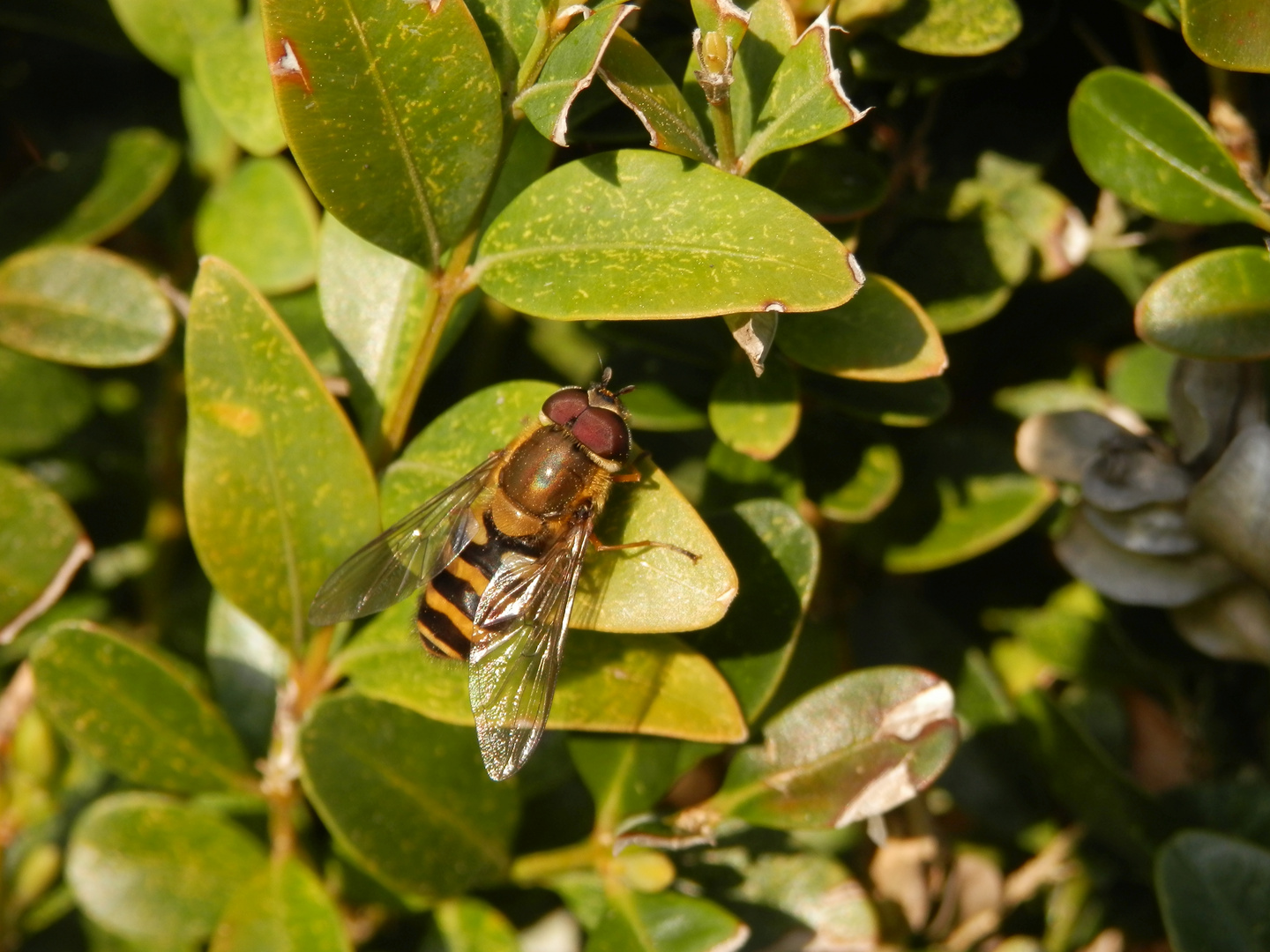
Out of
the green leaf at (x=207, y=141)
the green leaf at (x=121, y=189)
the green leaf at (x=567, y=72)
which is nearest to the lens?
the green leaf at (x=567, y=72)

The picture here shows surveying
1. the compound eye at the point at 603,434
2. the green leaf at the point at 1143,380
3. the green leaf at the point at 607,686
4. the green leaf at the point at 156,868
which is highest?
the compound eye at the point at 603,434

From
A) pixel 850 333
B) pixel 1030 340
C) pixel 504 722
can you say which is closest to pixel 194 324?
pixel 504 722

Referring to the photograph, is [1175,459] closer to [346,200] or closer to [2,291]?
[346,200]

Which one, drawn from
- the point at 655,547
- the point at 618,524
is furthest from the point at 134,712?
the point at 655,547

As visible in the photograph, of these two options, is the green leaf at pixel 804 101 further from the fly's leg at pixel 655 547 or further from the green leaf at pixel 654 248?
the fly's leg at pixel 655 547

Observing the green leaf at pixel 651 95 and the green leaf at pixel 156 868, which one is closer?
the green leaf at pixel 651 95

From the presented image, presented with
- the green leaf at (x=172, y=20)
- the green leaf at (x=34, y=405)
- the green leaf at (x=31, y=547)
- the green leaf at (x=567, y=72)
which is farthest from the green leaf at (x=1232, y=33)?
the green leaf at (x=34, y=405)

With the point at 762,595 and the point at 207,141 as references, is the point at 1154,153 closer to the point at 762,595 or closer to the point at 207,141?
the point at 762,595

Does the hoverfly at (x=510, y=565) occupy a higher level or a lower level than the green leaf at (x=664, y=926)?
higher
